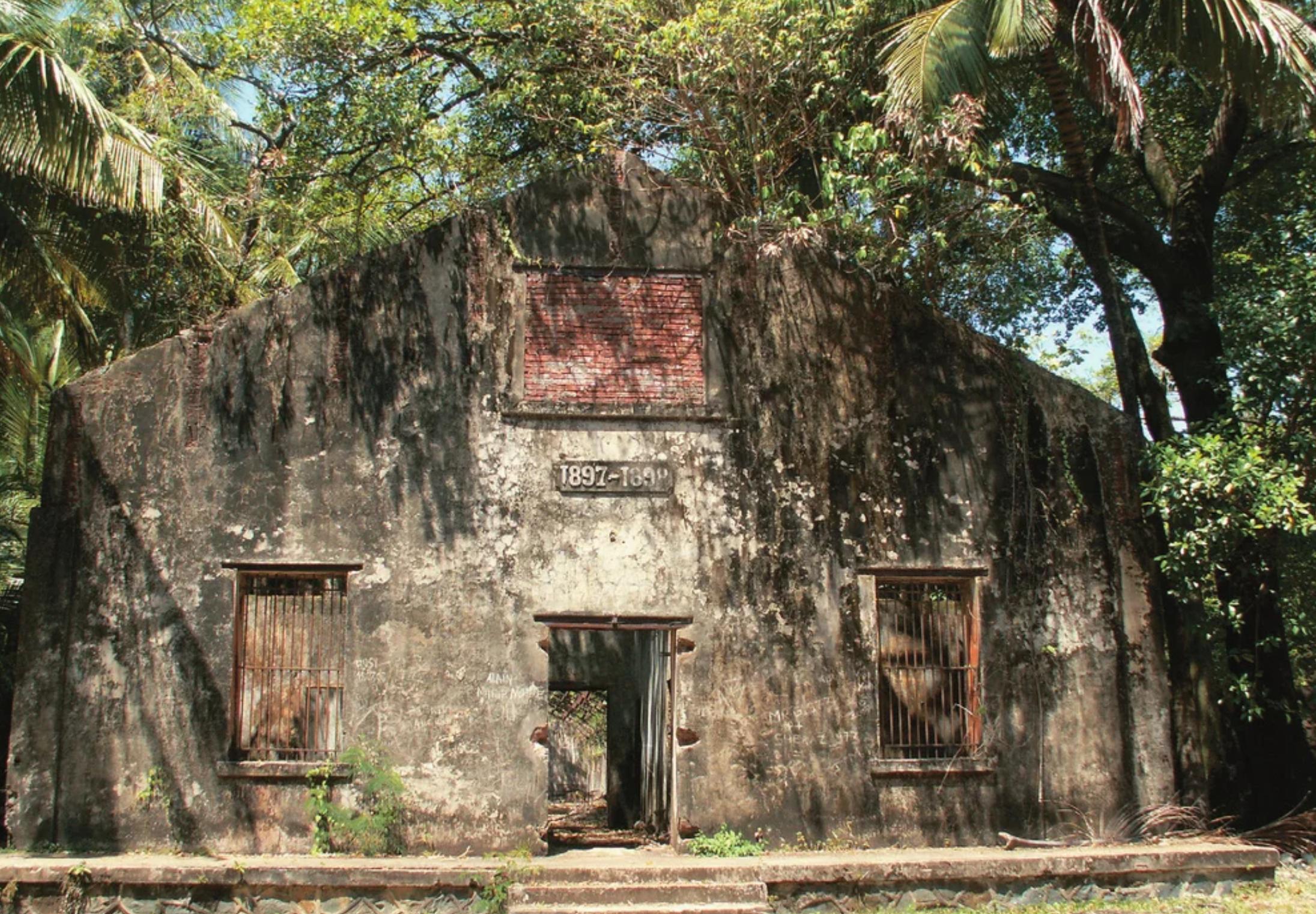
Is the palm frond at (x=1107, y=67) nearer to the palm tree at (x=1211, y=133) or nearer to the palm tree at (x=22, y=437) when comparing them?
the palm tree at (x=1211, y=133)

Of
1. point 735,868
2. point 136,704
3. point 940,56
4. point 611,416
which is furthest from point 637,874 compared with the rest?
point 940,56

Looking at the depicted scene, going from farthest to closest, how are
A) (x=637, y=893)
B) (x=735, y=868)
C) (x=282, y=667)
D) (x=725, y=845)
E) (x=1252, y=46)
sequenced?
1. (x=1252, y=46)
2. (x=282, y=667)
3. (x=725, y=845)
4. (x=735, y=868)
5. (x=637, y=893)

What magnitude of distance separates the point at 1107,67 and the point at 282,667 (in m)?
8.14

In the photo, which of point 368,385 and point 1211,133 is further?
point 1211,133

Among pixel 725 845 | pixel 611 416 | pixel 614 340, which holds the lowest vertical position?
pixel 725 845

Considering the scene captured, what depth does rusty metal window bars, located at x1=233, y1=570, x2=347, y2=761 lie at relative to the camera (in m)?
9.08

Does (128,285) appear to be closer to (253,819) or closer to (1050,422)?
(253,819)

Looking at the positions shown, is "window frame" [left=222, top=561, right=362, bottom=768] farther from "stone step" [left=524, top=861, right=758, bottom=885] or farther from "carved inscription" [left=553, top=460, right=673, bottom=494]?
"stone step" [left=524, top=861, right=758, bottom=885]

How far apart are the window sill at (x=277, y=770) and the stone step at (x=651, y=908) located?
172 cm

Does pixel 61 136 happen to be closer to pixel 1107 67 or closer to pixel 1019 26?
pixel 1019 26

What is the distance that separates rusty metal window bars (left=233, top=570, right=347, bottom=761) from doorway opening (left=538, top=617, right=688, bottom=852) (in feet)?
5.47

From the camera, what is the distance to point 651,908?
804cm

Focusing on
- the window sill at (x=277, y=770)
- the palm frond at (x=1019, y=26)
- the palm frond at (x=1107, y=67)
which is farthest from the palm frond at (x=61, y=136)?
the palm frond at (x=1107, y=67)

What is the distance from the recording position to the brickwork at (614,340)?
9.55 metres
